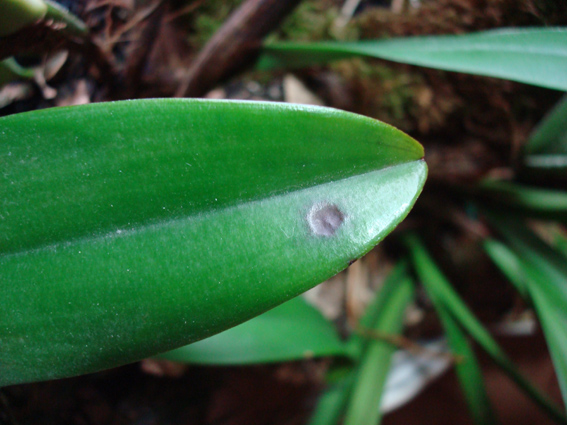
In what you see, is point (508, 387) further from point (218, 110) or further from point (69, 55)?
point (69, 55)

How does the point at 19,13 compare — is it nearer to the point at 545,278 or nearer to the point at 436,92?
the point at 436,92

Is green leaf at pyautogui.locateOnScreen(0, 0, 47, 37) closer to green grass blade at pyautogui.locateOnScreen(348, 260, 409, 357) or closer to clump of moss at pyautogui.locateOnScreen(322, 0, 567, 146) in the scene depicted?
clump of moss at pyautogui.locateOnScreen(322, 0, 567, 146)

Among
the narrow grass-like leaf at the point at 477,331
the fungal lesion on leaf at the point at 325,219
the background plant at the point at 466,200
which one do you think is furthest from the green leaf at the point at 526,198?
the fungal lesion on leaf at the point at 325,219

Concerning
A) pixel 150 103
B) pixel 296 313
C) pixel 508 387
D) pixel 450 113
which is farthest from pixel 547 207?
pixel 150 103

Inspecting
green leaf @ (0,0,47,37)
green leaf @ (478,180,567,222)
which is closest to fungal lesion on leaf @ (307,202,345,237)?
green leaf @ (0,0,47,37)

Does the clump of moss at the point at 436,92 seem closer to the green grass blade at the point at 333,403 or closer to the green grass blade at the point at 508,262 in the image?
the green grass blade at the point at 508,262

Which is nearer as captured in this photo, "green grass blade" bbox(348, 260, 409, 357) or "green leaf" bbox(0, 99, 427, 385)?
"green leaf" bbox(0, 99, 427, 385)

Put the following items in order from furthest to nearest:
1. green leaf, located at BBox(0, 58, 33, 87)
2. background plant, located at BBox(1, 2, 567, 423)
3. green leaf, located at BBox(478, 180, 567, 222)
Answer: green leaf, located at BBox(478, 180, 567, 222) < background plant, located at BBox(1, 2, 567, 423) < green leaf, located at BBox(0, 58, 33, 87)
